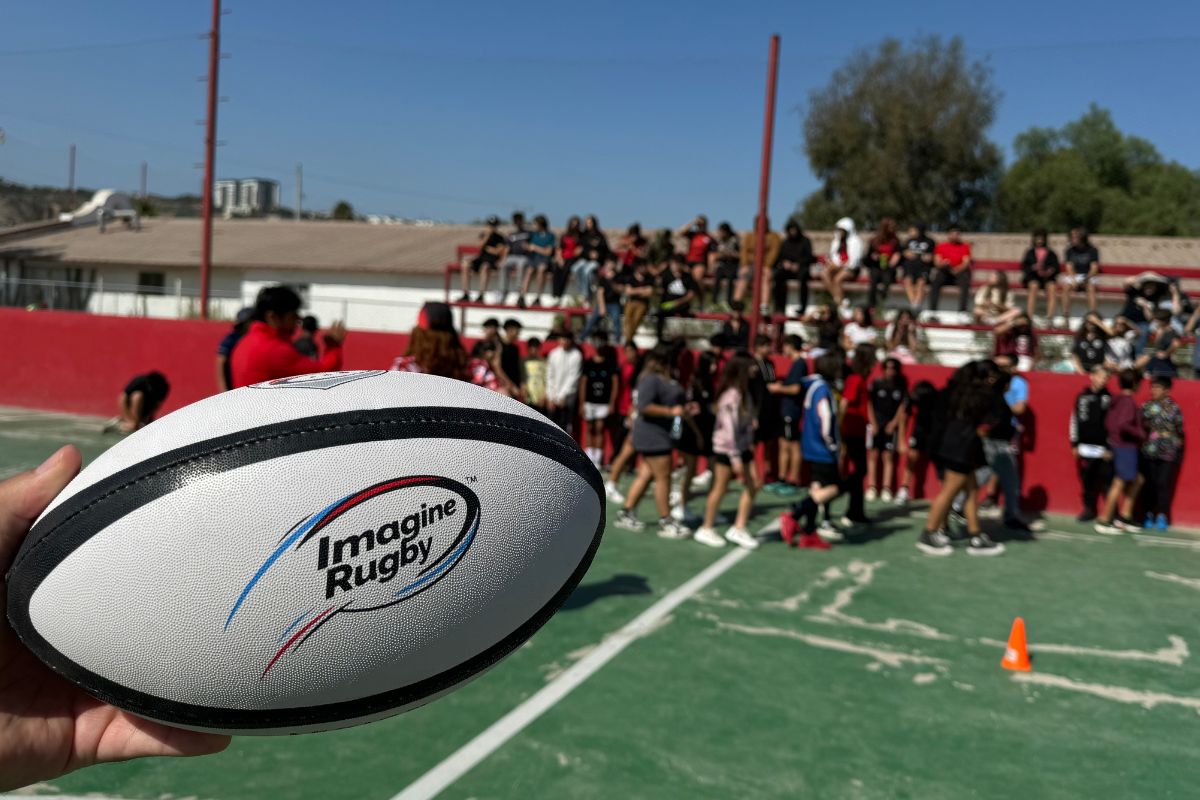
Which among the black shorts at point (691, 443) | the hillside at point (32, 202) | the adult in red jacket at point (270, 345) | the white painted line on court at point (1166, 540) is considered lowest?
the white painted line on court at point (1166, 540)

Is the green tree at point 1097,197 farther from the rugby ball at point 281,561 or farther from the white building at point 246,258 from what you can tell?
the rugby ball at point 281,561

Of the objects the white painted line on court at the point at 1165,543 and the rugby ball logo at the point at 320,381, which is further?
the white painted line on court at the point at 1165,543

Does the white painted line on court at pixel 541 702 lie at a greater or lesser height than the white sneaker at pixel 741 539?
lesser

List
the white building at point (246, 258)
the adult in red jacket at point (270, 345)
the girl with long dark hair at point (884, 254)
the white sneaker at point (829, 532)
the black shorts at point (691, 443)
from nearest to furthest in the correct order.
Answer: the adult in red jacket at point (270, 345), the black shorts at point (691, 443), the white sneaker at point (829, 532), the girl with long dark hair at point (884, 254), the white building at point (246, 258)

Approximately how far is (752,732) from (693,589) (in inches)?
94.4

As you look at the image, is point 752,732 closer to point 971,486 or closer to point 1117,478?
point 971,486

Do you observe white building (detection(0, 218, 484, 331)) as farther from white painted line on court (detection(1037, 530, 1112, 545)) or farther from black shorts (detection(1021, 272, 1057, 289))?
white painted line on court (detection(1037, 530, 1112, 545))

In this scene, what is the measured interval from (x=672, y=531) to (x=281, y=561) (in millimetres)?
6888

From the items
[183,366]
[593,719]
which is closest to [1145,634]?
[593,719]

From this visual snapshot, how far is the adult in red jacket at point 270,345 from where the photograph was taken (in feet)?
14.8

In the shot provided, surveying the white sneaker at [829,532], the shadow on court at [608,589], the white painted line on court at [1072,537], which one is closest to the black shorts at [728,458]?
the white sneaker at [829,532]

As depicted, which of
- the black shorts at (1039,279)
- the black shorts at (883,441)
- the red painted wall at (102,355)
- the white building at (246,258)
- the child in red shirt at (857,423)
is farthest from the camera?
the white building at (246,258)

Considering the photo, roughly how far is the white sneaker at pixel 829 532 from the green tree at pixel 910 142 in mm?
36101

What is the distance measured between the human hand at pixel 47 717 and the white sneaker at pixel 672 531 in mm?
6621
